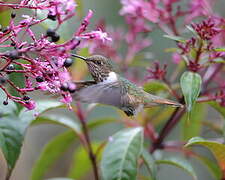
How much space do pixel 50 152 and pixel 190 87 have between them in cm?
97

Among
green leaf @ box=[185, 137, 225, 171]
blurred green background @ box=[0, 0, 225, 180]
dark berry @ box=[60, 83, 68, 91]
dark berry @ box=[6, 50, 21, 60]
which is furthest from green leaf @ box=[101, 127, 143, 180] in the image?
blurred green background @ box=[0, 0, 225, 180]

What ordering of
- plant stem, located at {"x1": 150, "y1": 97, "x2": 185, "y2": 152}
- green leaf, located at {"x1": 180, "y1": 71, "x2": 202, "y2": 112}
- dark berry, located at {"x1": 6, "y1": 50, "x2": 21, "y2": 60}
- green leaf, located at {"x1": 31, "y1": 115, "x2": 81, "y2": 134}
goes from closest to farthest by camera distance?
1. dark berry, located at {"x1": 6, "y1": 50, "x2": 21, "y2": 60}
2. green leaf, located at {"x1": 180, "y1": 71, "x2": 202, "y2": 112}
3. plant stem, located at {"x1": 150, "y1": 97, "x2": 185, "y2": 152}
4. green leaf, located at {"x1": 31, "y1": 115, "x2": 81, "y2": 134}

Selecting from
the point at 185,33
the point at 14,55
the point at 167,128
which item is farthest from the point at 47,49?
the point at 185,33

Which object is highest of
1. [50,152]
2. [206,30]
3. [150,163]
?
[206,30]

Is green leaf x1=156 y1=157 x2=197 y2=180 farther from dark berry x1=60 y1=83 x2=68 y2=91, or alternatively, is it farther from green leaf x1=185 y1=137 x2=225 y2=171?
dark berry x1=60 y1=83 x2=68 y2=91

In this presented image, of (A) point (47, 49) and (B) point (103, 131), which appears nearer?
(A) point (47, 49)

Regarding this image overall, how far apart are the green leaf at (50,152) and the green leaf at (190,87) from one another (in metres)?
0.82

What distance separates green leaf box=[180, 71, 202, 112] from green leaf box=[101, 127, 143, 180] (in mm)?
359

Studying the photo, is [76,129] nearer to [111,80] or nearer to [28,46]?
[111,80]

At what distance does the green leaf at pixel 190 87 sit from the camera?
1.39m

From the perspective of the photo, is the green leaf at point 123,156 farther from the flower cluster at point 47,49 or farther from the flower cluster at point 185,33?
the flower cluster at point 47,49

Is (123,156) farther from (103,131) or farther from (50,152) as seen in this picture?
(103,131)

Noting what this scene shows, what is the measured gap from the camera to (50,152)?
2199 millimetres

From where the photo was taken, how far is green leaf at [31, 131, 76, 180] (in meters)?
2.13
